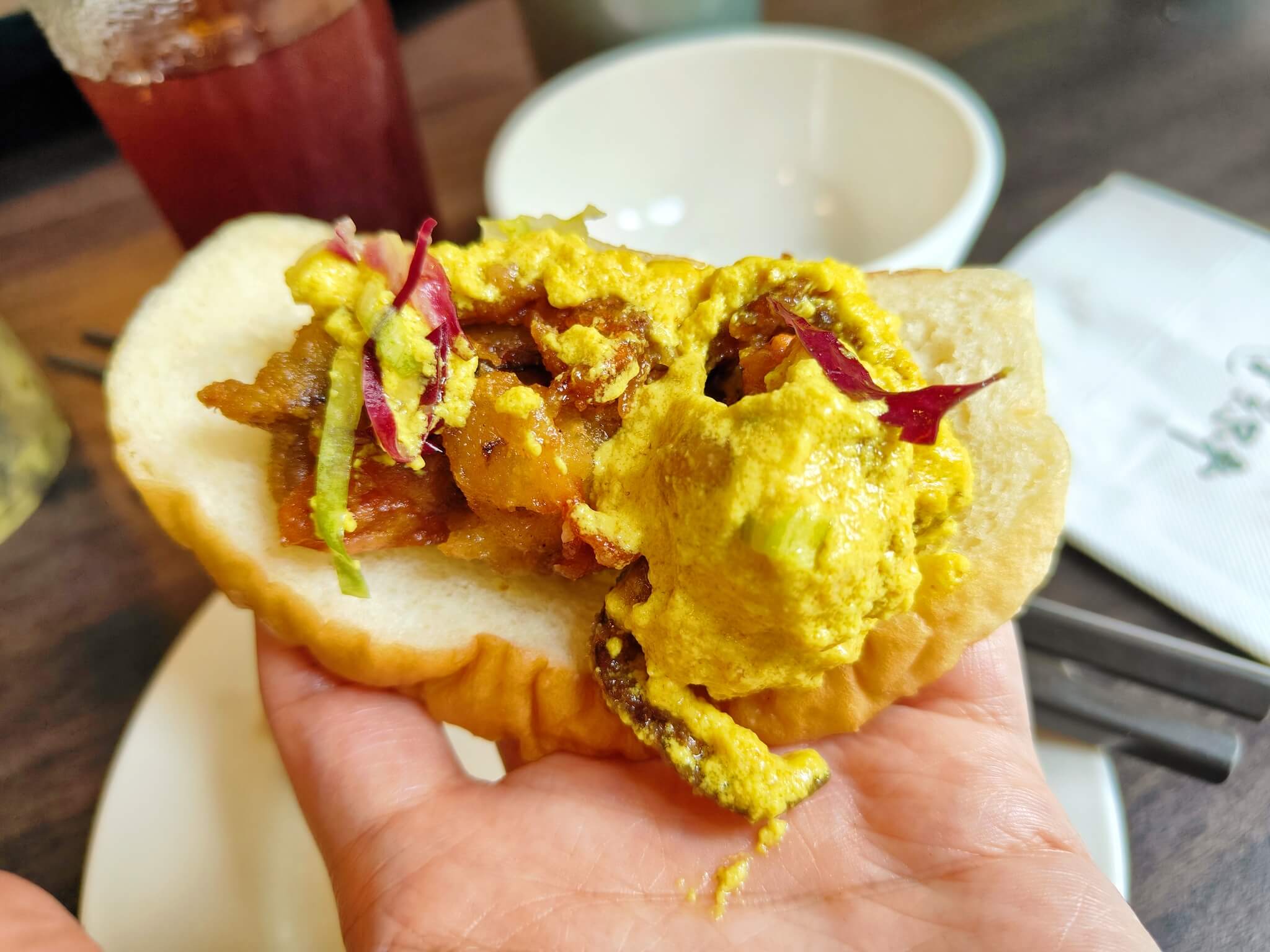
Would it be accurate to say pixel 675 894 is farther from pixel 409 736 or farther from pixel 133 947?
pixel 133 947

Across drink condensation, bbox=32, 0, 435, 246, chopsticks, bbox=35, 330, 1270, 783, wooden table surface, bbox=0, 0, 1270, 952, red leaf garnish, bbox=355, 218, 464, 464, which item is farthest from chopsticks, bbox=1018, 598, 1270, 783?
drink condensation, bbox=32, 0, 435, 246

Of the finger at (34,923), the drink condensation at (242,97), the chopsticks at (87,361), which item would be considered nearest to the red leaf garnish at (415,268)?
the finger at (34,923)

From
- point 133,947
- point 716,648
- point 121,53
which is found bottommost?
point 133,947

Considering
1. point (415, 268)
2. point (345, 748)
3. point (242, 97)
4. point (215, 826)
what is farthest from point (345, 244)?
point (215, 826)

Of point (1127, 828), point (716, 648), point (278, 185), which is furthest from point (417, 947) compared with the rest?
point (278, 185)

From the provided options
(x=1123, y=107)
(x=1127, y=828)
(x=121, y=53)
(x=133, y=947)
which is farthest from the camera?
(x=1123, y=107)

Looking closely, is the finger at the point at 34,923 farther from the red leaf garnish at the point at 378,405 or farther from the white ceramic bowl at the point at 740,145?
the white ceramic bowl at the point at 740,145
